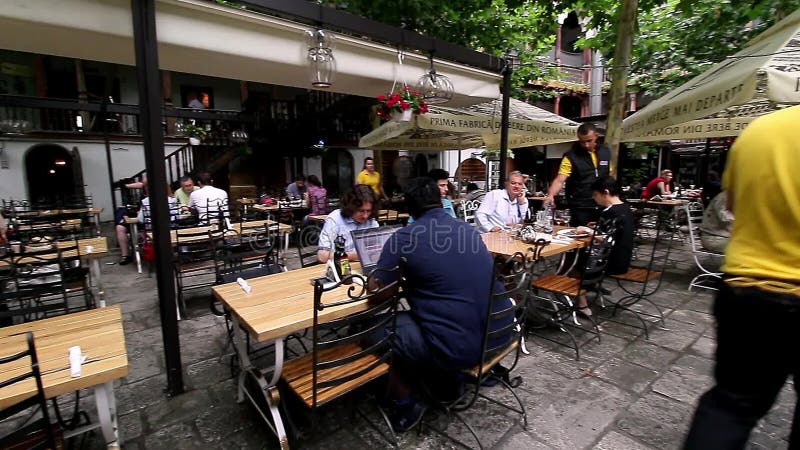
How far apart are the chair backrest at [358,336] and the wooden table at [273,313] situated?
86 millimetres

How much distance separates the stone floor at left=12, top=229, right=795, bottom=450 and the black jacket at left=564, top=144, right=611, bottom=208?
1.60 m

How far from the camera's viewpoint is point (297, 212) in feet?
27.4

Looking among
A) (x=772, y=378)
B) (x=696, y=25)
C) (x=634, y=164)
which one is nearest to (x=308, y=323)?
(x=772, y=378)

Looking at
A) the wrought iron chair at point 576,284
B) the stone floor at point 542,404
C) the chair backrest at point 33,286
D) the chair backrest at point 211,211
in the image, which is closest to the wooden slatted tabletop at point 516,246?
the wrought iron chair at point 576,284

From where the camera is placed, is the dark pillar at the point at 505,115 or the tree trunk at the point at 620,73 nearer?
the dark pillar at the point at 505,115

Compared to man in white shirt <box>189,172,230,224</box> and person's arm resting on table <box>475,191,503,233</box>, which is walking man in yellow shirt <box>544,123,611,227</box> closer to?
person's arm resting on table <box>475,191,503,233</box>

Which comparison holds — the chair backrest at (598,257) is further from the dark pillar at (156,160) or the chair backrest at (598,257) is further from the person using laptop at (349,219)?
the dark pillar at (156,160)

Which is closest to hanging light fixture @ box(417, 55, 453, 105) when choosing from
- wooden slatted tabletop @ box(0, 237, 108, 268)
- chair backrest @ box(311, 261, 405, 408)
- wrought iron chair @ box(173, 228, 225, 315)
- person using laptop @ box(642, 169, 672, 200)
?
chair backrest @ box(311, 261, 405, 408)

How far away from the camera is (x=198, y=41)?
7.99ft

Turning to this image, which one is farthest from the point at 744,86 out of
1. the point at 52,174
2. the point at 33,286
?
the point at 52,174

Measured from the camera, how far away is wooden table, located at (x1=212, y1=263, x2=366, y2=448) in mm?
1840

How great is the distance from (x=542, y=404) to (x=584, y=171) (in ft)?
9.71

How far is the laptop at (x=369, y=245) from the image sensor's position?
2.53m

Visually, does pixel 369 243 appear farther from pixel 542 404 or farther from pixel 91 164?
pixel 91 164
